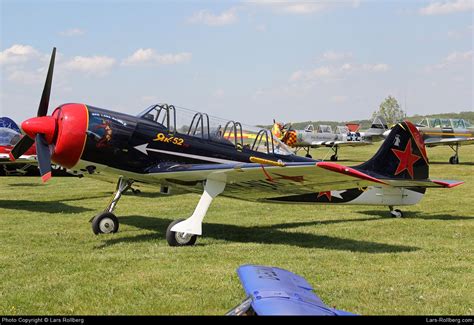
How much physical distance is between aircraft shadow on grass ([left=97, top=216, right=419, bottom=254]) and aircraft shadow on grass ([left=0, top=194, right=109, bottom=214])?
2398 millimetres

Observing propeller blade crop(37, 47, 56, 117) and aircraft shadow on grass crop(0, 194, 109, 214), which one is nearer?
propeller blade crop(37, 47, 56, 117)

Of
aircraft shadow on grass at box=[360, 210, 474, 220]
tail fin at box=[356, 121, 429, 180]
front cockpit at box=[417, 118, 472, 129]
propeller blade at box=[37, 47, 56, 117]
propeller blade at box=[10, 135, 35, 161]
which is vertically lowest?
aircraft shadow on grass at box=[360, 210, 474, 220]

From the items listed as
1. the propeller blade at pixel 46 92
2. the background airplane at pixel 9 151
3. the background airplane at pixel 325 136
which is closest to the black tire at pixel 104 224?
the propeller blade at pixel 46 92

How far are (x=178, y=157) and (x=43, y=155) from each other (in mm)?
2203

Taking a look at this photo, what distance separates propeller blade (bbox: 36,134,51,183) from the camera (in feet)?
28.6

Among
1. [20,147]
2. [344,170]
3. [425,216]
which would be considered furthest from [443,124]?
[344,170]

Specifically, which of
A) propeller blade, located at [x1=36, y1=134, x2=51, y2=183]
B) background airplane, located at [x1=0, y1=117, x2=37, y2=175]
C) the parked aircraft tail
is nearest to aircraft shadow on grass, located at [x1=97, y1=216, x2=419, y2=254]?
propeller blade, located at [x1=36, y1=134, x2=51, y2=183]

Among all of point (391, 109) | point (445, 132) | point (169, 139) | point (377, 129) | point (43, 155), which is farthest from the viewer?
point (391, 109)

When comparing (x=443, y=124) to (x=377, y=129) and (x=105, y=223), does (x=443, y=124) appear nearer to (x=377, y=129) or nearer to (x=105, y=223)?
(x=377, y=129)

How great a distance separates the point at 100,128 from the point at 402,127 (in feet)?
21.1

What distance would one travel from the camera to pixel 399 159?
11398 mm

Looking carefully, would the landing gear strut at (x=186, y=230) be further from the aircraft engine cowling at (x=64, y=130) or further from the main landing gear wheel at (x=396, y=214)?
the main landing gear wheel at (x=396, y=214)

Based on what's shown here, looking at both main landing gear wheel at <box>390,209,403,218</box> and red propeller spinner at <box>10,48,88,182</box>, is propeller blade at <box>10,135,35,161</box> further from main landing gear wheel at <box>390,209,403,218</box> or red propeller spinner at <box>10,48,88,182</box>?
main landing gear wheel at <box>390,209,403,218</box>
